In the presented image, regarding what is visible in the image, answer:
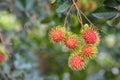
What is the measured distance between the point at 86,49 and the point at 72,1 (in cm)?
23

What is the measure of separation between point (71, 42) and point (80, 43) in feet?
0.24

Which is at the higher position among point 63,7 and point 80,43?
point 63,7

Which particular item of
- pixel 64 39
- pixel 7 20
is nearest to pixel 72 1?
pixel 64 39

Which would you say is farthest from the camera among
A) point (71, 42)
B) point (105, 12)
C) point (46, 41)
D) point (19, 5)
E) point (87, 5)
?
point (46, 41)

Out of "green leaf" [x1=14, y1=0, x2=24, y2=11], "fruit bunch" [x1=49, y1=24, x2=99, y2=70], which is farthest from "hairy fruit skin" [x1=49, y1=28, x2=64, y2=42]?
"green leaf" [x1=14, y1=0, x2=24, y2=11]

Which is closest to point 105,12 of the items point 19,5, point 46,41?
point 19,5

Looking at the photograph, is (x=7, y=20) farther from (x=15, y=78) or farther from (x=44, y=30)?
(x=15, y=78)

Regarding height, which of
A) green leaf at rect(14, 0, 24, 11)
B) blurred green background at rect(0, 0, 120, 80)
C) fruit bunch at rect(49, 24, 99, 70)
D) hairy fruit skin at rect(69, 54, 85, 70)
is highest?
fruit bunch at rect(49, 24, 99, 70)

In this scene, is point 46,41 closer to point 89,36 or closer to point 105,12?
point 105,12

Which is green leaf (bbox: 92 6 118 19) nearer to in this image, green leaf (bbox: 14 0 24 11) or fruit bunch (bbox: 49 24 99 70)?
fruit bunch (bbox: 49 24 99 70)

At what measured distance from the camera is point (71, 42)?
1.54m

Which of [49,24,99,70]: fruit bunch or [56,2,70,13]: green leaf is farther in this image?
[56,2,70,13]: green leaf

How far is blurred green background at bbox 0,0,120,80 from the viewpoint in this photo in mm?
1877

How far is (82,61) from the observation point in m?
1.59
